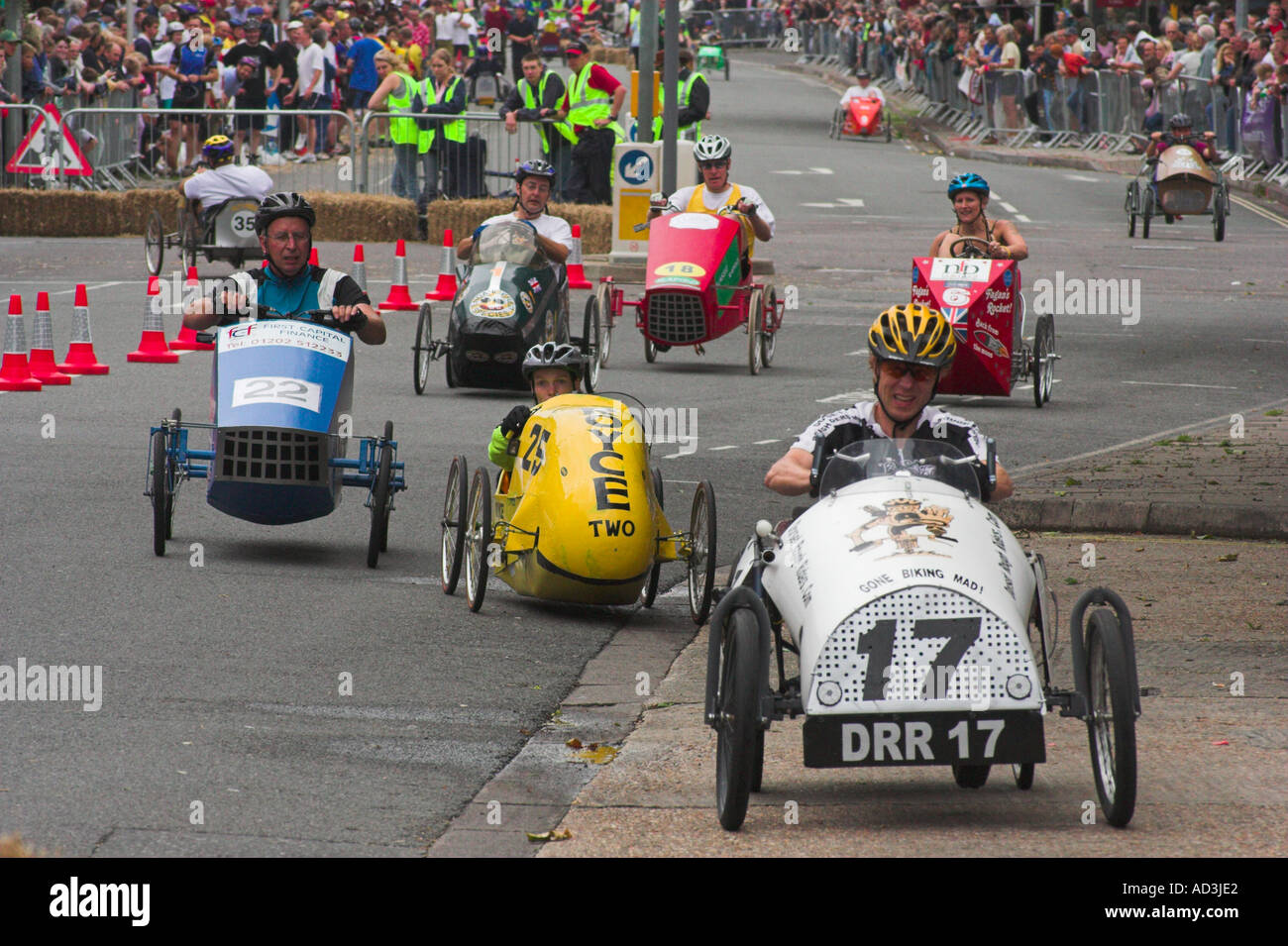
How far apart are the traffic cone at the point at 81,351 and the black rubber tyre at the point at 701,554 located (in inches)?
320

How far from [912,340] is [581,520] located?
2.36 m

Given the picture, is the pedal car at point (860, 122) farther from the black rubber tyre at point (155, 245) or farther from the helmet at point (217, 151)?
the helmet at point (217, 151)

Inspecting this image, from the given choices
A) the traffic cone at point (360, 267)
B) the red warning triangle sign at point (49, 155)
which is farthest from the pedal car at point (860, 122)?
the traffic cone at point (360, 267)

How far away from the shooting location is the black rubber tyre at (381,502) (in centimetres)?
982

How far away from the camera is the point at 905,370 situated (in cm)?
682

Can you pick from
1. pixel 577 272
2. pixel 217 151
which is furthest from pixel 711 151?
pixel 217 151

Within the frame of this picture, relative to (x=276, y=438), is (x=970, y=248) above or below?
above

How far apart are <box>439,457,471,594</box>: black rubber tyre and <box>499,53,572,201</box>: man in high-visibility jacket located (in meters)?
17.9

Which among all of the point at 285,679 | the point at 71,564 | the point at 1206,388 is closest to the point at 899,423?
the point at 285,679

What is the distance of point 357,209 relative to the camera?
26.9 metres

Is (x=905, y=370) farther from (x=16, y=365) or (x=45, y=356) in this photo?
(x=45, y=356)

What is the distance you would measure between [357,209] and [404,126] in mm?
1733

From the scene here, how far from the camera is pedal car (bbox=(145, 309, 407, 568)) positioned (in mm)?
9695

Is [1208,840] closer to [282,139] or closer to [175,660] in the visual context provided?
[175,660]
